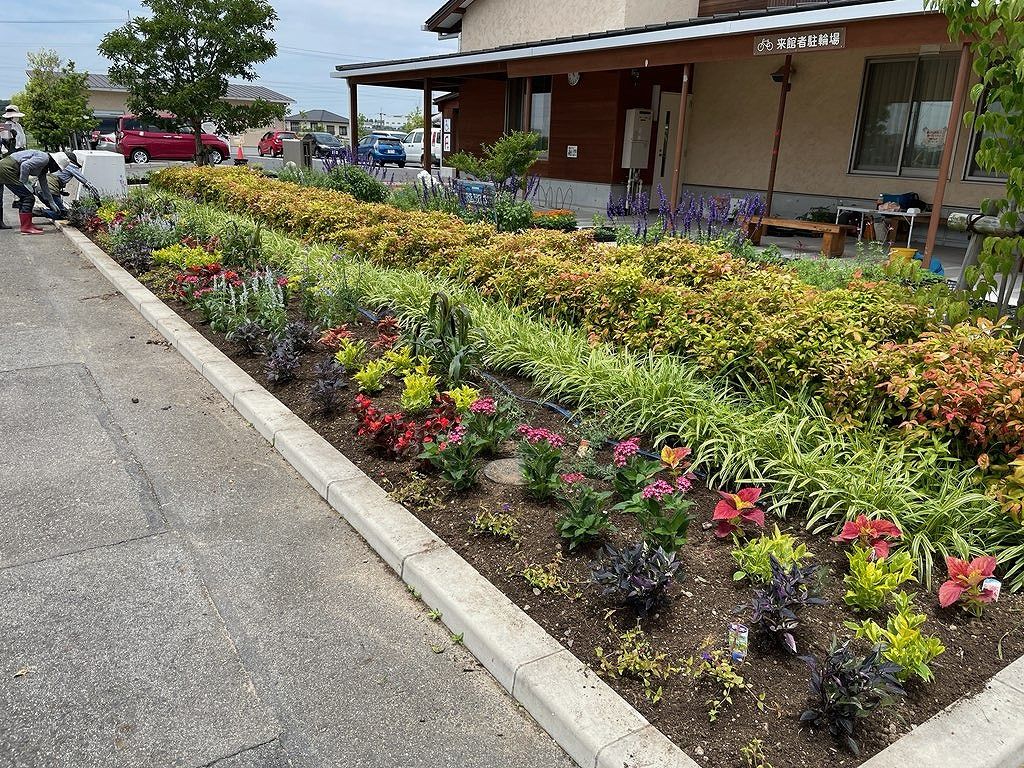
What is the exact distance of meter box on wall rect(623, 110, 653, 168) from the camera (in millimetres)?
17156

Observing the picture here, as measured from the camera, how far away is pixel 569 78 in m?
18.4

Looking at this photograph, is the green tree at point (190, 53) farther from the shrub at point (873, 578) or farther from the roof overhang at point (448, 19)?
the shrub at point (873, 578)

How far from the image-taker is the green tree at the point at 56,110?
23656 millimetres

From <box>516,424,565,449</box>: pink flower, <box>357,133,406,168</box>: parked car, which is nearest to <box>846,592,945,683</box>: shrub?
<box>516,424,565,449</box>: pink flower

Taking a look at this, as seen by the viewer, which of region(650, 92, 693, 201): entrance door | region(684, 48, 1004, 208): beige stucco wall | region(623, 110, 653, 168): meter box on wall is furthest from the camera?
region(650, 92, 693, 201): entrance door

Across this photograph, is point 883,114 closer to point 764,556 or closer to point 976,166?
point 976,166

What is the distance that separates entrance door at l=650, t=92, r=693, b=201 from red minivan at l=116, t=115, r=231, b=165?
23.0 m

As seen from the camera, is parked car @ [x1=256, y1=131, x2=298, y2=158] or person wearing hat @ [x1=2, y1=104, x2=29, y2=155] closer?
person wearing hat @ [x1=2, y1=104, x2=29, y2=155]

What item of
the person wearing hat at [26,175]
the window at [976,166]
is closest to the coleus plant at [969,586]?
the window at [976,166]

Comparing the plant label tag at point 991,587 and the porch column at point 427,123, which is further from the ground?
the porch column at point 427,123

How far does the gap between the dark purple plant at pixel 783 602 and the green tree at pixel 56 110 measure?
87.9 feet

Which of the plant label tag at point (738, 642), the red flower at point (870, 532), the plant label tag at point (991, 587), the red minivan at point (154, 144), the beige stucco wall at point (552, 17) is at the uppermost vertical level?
the beige stucco wall at point (552, 17)

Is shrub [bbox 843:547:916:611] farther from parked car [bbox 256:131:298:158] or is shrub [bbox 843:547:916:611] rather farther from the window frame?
parked car [bbox 256:131:298:158]

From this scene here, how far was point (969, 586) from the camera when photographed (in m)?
2.95
